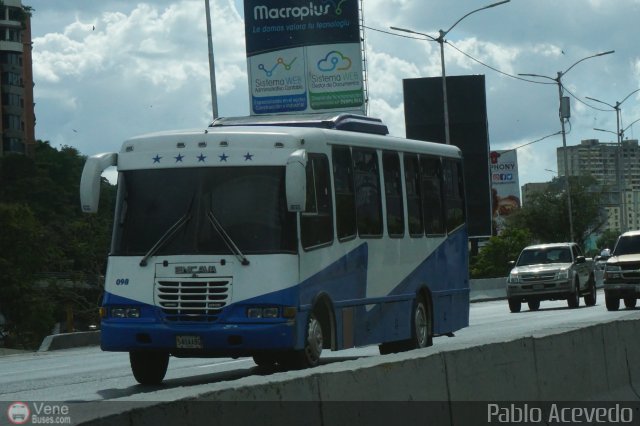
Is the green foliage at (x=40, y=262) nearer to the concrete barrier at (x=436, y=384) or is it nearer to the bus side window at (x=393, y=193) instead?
the bus side window at (x=393, y=193)

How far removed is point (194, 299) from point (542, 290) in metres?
25.0

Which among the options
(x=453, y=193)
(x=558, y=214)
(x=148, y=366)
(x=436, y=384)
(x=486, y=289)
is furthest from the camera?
(x=558, y=214)

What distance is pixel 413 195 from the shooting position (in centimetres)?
1953

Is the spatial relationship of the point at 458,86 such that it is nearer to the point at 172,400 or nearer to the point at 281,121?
the point at 281,121

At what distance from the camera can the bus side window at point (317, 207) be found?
15.8 metres

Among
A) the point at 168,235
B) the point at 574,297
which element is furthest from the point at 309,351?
the point at 574,297

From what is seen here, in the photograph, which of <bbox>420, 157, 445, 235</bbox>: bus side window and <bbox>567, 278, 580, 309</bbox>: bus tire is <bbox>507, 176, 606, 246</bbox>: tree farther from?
<bbox>420, 157, 445, 235</bbox>: bus side window

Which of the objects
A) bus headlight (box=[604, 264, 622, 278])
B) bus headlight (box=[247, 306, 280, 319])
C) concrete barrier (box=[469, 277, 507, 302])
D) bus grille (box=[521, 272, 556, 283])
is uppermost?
bus headlight (box=[247, 306, 280, 319])

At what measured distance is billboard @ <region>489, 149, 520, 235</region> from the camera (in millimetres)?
113750

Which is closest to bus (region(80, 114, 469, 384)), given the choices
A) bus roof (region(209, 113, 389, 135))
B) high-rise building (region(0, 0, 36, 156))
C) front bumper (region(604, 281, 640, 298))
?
bus roof (region(209, 113, 389, 135))

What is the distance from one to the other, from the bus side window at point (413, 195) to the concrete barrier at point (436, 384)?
289 inches

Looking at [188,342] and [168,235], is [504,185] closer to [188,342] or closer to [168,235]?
[168,235]

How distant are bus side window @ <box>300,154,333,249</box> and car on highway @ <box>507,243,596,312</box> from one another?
23.4m

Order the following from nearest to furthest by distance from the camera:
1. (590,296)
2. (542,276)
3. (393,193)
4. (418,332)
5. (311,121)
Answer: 1. (311,121)
2. (393,193)
3. (418,332)
4. (542,276)
5. (590,296)
